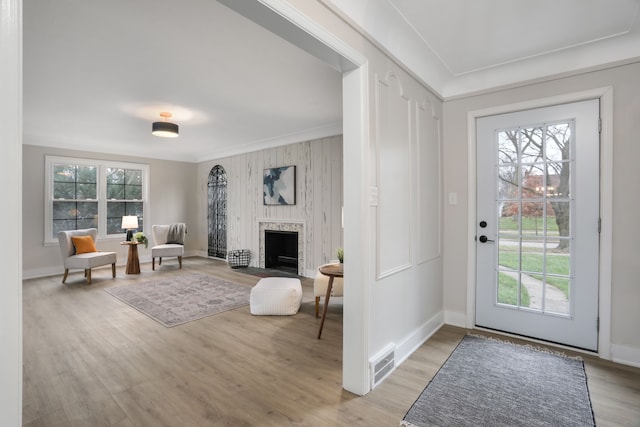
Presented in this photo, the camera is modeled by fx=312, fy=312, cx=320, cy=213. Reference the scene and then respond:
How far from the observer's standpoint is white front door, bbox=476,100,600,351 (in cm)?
260

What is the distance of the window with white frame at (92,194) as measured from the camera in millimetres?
5805

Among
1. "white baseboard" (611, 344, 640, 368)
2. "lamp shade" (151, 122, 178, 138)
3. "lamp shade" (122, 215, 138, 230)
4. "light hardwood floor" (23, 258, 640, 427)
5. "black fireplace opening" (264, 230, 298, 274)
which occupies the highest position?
"lamp shade" (151, 122, 178, 138)

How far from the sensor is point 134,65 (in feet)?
9.48

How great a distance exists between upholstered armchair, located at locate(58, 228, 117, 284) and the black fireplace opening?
268cm

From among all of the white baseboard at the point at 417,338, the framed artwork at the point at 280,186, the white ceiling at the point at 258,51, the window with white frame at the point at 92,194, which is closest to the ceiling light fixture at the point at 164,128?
the white ceiling at the point at 258,51

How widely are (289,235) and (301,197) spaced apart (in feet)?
2.78

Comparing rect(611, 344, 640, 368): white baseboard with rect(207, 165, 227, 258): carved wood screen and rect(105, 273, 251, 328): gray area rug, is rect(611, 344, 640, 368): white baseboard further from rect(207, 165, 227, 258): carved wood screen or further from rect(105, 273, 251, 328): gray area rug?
rect(207, 165, 227, 258): carved wood screen

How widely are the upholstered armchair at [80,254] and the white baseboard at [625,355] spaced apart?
6.51 metres

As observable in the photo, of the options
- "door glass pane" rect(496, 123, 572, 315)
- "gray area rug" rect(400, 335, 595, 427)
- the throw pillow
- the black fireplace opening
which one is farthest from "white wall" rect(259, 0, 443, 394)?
the throw pillow

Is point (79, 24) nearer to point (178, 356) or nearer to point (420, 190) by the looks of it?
point (178, 356)

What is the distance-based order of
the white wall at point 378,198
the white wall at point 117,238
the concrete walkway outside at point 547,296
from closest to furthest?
the white wall at point 378,198 < the concrete walkway outside at point 547,296 < the white wall at point 117,238
